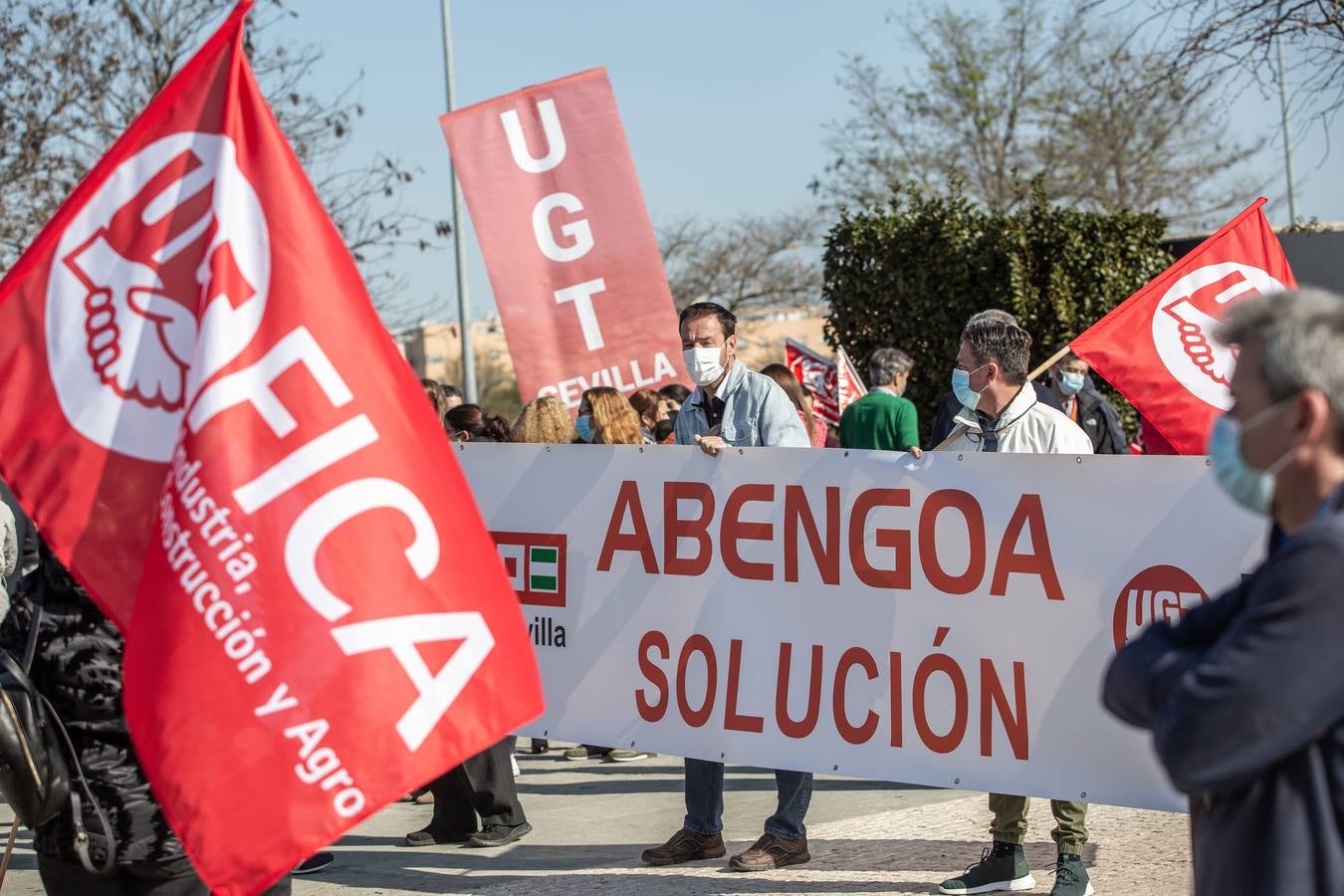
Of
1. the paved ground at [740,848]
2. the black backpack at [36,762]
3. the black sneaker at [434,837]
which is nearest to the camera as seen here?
the black backpack at [36,762]

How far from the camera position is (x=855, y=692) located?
561 centimetres

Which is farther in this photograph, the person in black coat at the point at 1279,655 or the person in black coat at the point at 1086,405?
the person in black coat at the point at 1086,405

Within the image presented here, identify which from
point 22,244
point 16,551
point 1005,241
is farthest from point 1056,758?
point 22,244

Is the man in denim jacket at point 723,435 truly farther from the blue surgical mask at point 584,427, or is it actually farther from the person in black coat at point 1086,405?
the person in black coat at point 1086,405

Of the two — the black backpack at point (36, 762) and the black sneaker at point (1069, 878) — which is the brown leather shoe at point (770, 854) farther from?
the black backpack at point (36, 762)

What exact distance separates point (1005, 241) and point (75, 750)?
13491 millimetres

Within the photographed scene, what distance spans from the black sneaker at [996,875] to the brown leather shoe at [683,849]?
1071mm

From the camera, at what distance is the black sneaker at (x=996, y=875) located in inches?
216

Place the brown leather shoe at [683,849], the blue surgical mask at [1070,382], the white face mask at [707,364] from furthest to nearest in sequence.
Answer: the blue surgical mask at [1070,382]
the white face mask at [707,364]
the brown leather shoe at [683,849]

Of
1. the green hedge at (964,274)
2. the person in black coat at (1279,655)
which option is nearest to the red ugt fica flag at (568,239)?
the person in black coat at (1279,655)

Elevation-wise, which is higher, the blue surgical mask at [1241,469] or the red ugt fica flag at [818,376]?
the red ugt fica flag at [818,376]

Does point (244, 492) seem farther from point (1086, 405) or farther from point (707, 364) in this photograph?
point (1086, 405)

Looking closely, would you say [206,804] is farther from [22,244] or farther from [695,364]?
[22,244]

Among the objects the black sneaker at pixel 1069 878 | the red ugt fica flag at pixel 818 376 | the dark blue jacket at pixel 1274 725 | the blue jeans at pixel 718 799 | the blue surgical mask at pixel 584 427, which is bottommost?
the black sneaker at pixel 1069 878
